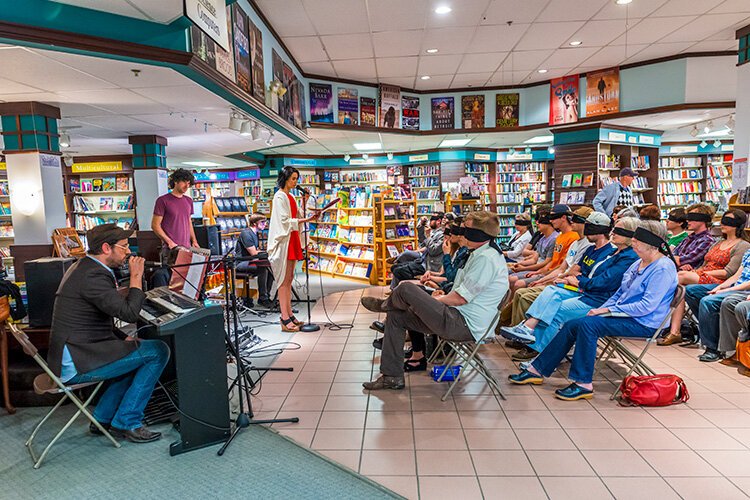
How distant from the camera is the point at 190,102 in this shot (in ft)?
17.7

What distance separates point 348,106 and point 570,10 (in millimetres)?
4305

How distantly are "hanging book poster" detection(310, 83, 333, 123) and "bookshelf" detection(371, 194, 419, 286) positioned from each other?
1821 mm

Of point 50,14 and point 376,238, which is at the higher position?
point 50,14

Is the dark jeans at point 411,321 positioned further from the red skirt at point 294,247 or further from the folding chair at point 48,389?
the red skirt at point 294,247

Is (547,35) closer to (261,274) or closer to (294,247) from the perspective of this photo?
(294,247)

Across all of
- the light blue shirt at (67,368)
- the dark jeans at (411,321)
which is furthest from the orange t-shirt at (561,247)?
the light blue shirt at (67,368)

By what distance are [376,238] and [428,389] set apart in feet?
16.7

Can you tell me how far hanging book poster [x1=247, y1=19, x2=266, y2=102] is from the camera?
5.60 meters

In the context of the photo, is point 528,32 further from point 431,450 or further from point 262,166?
point 262,166

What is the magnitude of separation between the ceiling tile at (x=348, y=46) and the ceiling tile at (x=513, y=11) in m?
1.75

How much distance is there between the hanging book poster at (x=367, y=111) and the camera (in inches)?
360

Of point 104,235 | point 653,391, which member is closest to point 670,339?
point 653,391

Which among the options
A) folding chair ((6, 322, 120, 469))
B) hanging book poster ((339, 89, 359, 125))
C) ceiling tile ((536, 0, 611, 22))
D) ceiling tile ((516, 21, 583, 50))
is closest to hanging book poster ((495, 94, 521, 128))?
ceiling tile ((516, 21, 583, 50))

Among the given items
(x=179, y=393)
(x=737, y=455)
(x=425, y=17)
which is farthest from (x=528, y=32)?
(x=179, y=393)
